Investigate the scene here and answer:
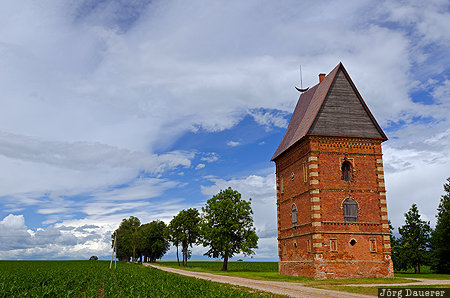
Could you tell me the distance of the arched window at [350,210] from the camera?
33.9 meters

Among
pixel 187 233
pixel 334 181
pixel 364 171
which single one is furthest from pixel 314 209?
pixel 187 233

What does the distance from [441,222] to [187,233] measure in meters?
45.7

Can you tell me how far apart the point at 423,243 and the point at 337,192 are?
924 inches

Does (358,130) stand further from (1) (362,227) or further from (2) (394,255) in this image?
(2) (394,255)

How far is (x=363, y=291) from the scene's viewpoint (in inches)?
876

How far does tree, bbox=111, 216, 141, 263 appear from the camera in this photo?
102 meters

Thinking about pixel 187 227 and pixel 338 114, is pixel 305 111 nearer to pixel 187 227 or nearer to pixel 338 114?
pixel 338 114

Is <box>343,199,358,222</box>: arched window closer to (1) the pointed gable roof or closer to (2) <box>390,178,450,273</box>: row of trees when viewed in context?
(1) the pointed gable roof

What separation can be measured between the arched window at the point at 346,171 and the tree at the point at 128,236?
75660mm

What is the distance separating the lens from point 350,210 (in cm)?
3406

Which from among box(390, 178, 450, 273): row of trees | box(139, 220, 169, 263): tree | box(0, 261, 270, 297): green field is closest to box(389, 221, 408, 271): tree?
box(390, 178, 450, 273): row of trees

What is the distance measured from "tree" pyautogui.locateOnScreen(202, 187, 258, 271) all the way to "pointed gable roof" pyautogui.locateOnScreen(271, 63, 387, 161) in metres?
19.2

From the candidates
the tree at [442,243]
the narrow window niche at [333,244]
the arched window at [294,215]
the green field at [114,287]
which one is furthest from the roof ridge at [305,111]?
the tree at [442,243]

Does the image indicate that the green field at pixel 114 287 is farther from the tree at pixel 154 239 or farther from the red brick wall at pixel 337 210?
the tree at pixel 154 239
